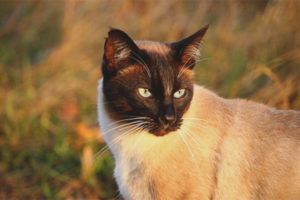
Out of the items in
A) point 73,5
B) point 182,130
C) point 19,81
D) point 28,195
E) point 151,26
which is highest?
point 73,5

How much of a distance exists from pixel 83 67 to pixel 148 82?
2.92 meters

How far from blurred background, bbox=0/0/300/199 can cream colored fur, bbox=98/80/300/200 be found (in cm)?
115

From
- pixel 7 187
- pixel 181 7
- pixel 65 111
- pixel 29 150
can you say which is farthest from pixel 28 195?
pixel 181 7

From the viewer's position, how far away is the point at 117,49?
2.11 meters

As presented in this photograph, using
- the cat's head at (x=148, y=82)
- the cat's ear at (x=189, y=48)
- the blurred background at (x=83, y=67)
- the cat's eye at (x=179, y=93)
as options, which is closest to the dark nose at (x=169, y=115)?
the cat's head at (x=148, y=82)

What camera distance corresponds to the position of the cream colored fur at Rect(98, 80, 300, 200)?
2.04 metres

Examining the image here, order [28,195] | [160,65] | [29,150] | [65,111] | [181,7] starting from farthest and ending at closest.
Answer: [181,7] < [65,111] < [29,150] < [28,195] < [160,65]

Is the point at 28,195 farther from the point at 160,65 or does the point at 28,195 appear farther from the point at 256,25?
the point at 256,25

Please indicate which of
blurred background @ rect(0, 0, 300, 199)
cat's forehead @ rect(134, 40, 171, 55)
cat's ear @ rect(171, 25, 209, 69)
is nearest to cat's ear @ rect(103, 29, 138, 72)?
cat's forehead @ rect(134, 40, 171, 55)

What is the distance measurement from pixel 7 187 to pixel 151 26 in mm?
2932

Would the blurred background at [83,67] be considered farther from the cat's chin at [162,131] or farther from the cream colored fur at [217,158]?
the cat's chin at [162,131]

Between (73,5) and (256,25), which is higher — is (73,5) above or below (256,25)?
above

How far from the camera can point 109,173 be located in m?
3.41

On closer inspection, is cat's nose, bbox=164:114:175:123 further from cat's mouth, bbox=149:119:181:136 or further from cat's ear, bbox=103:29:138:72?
cat's ear, bbox=103:29:138:72
